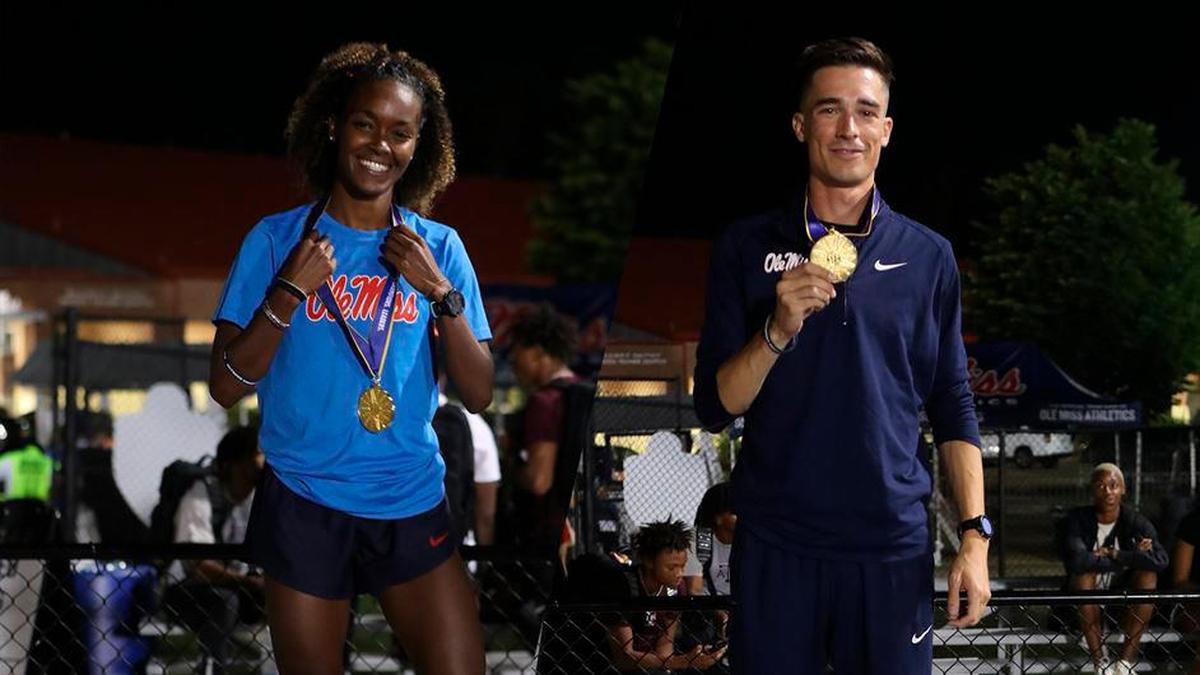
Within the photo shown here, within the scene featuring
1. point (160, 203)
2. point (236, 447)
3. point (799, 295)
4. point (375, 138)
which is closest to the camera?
point (799, 295)

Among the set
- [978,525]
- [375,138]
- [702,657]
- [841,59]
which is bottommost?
[702,657]

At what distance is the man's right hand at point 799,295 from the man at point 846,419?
0.21ft

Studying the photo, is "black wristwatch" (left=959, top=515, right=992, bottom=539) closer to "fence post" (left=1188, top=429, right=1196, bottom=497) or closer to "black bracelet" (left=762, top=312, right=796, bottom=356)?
"black bracelet" (left=762, top=312, right=796, bottom=356)

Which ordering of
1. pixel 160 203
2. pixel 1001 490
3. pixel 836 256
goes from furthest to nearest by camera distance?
1. pixel 160 203
2. pixel 1001 490
3. pixel 836 256

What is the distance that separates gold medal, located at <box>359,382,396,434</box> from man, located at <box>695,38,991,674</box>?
1.53ft

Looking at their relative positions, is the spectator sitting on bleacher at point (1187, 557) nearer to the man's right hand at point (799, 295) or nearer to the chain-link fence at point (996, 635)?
the chain-link fence at point (996, 635)

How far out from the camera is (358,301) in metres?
2.43

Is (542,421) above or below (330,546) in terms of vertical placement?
above

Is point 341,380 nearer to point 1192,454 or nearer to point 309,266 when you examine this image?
point 309,266

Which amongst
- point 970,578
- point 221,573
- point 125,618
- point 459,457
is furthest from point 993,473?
point 125,618

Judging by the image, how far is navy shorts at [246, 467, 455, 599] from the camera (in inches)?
96.1

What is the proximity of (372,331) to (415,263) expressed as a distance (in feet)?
0.41

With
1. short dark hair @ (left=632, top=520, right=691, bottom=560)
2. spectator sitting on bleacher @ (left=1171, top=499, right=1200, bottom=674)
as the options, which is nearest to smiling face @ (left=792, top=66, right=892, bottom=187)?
short dark hair @ (left=632, top=520, right=691, bottom=560)

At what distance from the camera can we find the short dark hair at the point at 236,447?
13.7ft
